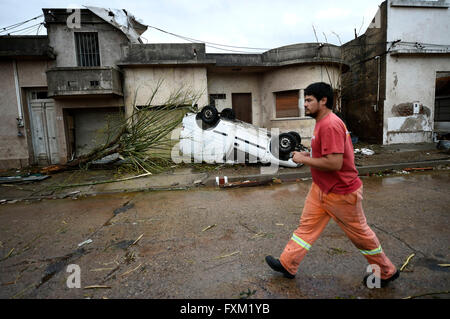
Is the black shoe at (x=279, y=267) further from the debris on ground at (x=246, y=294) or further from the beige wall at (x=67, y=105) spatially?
the beige wall at (x=67, y=105)

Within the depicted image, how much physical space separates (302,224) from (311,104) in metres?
1.07

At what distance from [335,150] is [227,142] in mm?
5842

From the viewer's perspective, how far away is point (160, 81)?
409 inches

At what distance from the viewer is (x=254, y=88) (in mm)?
12859

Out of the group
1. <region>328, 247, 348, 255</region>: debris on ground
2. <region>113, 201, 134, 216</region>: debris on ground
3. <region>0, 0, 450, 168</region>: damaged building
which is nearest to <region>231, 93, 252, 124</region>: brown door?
<region>0, 0, 450, 168</region>: damaged building

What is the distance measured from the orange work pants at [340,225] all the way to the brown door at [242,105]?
11028 mm

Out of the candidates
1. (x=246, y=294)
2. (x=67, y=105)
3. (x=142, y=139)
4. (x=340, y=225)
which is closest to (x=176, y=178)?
(x=142, y=139)

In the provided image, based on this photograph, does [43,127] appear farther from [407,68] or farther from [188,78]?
[407,68]

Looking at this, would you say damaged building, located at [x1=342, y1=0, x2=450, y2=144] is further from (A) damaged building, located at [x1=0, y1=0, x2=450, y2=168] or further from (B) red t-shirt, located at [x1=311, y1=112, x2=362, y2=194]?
(B) red t-shirt, located at [x1=311, y1=112, x2=362, y2=194]

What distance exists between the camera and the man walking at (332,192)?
1.93 metres

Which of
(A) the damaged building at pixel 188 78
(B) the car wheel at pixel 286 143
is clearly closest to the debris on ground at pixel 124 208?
(B) the car wheel at pixel 286 143

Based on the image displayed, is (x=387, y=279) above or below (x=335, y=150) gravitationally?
below

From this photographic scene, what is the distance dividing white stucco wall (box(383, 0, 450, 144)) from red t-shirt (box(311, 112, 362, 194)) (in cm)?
1164
